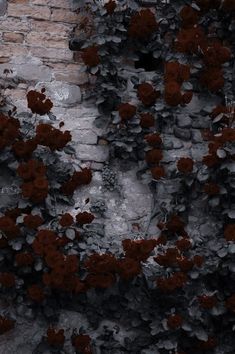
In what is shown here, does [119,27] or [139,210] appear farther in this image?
[119,27]

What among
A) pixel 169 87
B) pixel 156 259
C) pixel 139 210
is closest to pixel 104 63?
pixel 169 87

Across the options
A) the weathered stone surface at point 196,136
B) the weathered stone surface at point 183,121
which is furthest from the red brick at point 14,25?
the weathered stone surface at point 196,136

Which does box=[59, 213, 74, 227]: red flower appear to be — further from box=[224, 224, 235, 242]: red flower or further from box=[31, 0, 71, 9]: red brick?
box=[31, 0, 71, 9]: red brick

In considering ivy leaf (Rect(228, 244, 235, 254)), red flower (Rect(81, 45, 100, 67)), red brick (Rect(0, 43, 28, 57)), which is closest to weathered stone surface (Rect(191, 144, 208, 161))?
ivy leaf (Rect(228, 244, 235, 254))

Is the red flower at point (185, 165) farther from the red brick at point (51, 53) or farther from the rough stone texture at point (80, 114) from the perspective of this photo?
the red brick at point (51, 53)

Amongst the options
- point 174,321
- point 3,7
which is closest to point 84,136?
point 3,7

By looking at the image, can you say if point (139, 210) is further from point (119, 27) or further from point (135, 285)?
point (119, 27)
